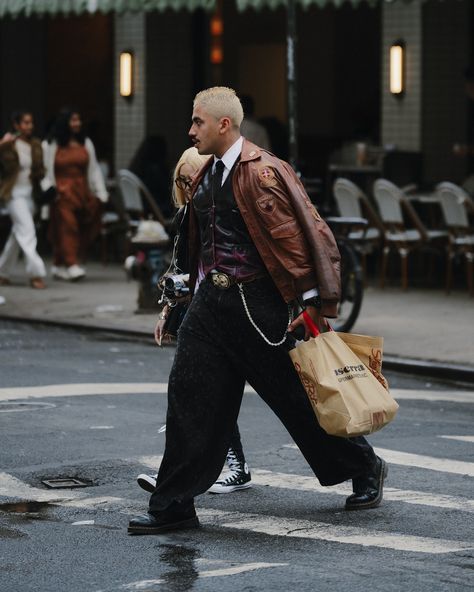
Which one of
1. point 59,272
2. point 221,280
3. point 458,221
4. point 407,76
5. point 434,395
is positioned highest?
point 407,76

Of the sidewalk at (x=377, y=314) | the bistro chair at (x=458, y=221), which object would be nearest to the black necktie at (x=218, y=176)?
the sidewalk at (x=377, y=314)

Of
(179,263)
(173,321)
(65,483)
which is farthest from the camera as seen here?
(65,483)

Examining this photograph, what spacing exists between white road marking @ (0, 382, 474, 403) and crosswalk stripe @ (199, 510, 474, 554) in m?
3.89

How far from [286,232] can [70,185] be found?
12620mm

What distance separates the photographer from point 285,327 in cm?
720

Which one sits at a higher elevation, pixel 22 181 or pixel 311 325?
pixel 311 325

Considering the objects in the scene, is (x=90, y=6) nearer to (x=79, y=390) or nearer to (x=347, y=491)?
(x=79, y=390)

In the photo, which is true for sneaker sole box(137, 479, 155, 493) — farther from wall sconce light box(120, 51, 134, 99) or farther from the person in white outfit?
wall sconce light box(120, 51, 134, 99)

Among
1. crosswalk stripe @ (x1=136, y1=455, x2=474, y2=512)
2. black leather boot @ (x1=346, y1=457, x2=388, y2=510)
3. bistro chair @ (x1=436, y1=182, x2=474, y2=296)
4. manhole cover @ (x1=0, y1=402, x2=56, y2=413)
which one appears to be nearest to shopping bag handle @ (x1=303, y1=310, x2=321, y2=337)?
black leather boot @ (x1=346, y1=457, x2=388, y2=510)

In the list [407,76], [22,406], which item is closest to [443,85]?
[407,76]

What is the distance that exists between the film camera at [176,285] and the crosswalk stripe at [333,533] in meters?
1.03

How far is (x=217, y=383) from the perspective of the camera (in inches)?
285

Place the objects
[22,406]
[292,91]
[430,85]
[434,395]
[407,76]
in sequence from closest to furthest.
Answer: [22,406]
[434,395]
[292,91]
[407,76]
[430,85]

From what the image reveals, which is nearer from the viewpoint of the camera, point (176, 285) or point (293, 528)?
point (293, 528)
